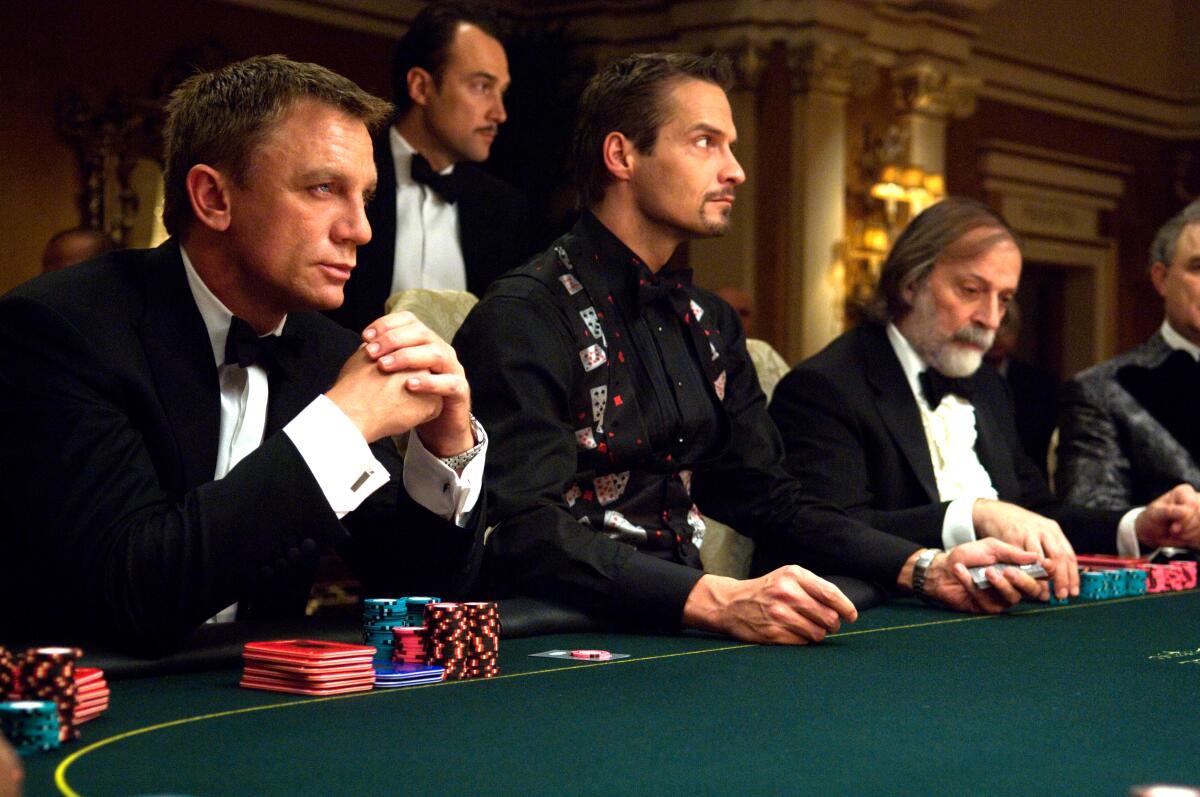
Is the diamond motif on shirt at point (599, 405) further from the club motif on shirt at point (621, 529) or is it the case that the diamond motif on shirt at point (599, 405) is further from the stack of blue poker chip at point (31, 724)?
the stack of blue poker chip at point (31, 724)

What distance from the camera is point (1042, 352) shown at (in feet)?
42.8

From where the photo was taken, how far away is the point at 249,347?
92.5 inches

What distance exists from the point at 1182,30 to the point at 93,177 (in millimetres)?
9247

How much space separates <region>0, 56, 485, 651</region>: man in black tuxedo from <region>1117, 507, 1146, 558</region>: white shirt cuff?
190 cm

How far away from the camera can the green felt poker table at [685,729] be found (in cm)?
139

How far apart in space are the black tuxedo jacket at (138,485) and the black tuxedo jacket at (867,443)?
137 centimetres

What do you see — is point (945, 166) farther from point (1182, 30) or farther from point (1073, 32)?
point (1182, 30)

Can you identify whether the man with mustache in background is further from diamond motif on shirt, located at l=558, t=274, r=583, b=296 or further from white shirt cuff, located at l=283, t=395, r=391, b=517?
white shirt cuff, located at l=283, t=395, r=391, b=517

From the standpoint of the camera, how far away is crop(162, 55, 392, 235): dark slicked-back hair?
7.67 feet

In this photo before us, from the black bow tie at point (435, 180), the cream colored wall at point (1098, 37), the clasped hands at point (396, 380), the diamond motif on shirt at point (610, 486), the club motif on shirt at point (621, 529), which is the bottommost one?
the club motif on shirt at point (621, 529)

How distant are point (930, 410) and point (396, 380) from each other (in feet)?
6.80

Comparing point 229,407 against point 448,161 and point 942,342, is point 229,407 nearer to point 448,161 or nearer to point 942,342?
point 942,342

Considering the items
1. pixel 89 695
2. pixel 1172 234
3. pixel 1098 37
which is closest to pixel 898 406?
pixel 1172 234

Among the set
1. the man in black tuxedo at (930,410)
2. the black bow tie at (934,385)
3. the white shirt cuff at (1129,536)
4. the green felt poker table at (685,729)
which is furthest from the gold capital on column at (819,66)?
the green felt poker table at (685,729)
